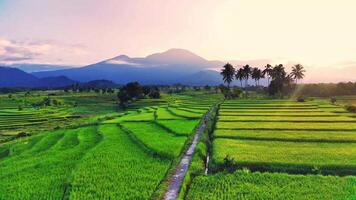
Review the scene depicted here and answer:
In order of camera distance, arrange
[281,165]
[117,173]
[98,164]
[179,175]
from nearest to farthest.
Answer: [117,173], [179,175], [281,165], [98,164]

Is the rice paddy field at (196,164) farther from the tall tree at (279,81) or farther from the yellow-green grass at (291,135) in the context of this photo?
the tall tree at (279,81)

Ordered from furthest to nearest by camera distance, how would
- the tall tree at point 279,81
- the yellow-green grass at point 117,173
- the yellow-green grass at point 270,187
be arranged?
the tall tree at point 279,81, the yellow-green grass at point 117,173, the yellow-green grass at point 270,187

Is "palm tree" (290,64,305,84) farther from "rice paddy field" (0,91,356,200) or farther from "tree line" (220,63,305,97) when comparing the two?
"rice paddy field" (0,91,356,200)

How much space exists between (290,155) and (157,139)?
43.9 ft

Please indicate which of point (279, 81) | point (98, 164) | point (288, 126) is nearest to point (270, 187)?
point (98, 164)

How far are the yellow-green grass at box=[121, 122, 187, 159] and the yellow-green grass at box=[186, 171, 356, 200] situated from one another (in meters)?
6.98

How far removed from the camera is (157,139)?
34656 mm

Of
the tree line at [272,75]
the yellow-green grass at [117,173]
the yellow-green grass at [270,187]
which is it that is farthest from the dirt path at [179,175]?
the tree line at [272,75]

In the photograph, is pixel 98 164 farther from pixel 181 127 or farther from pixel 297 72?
pixel 297 72

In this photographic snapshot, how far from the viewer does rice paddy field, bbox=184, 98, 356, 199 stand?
1920cm

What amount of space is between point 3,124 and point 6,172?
136 ft

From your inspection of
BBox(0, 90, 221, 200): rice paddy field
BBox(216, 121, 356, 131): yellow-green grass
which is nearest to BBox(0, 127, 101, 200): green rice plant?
BBox(0, 90, 221, 200): rice paddy field

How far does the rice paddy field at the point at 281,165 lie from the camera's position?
756 inches

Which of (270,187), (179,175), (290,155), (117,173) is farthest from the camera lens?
(290,155)
